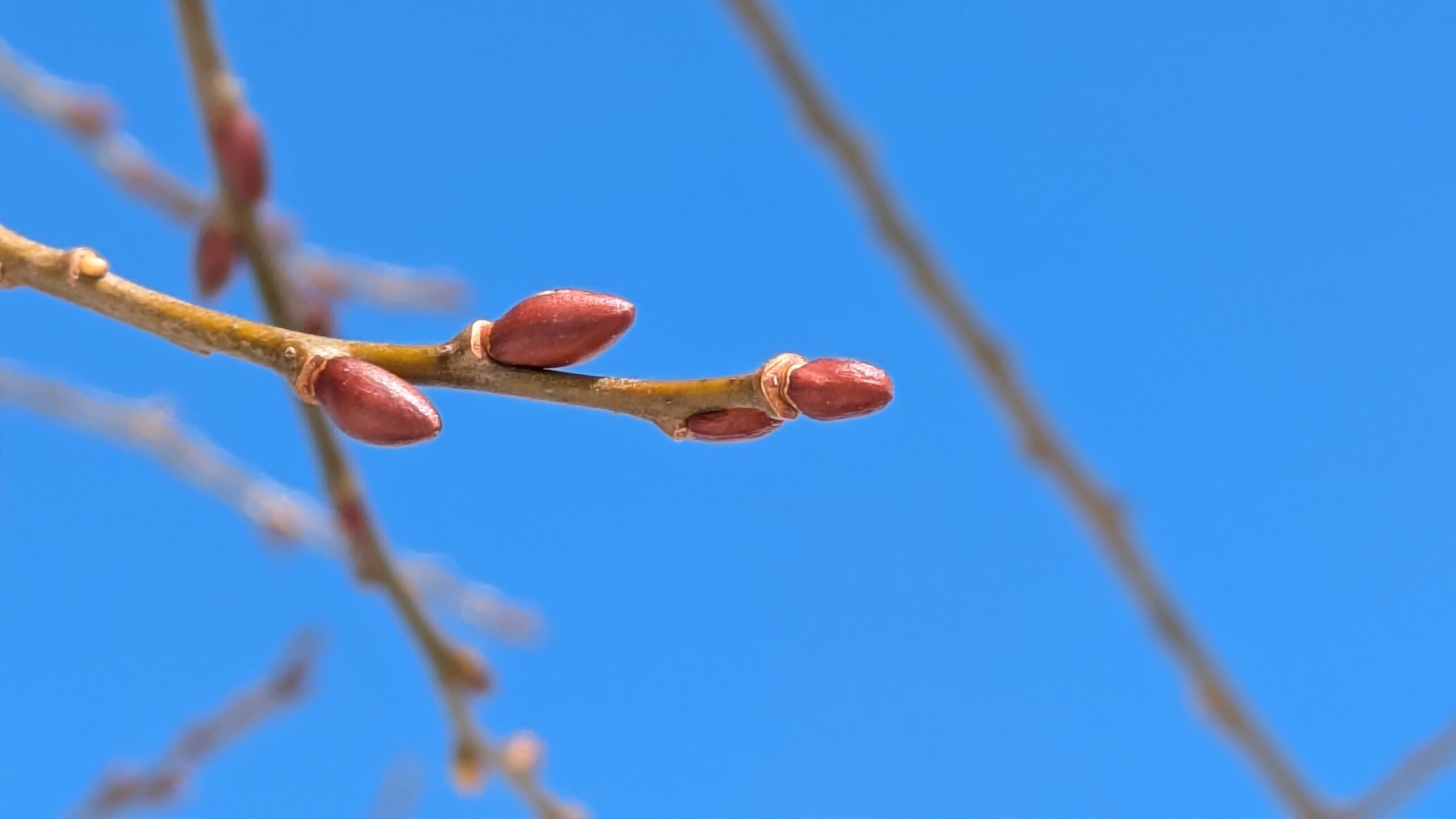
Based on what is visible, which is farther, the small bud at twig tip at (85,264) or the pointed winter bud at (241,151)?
the pointed winter bud at (241,151)

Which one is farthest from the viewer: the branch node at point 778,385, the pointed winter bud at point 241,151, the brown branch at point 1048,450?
the pointed winter bud at point 241,151

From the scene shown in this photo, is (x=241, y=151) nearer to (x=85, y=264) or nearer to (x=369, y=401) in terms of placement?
(x=85, y=264)

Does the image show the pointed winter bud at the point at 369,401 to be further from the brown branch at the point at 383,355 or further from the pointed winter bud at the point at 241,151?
the pointed winter bud at the point at 241,151

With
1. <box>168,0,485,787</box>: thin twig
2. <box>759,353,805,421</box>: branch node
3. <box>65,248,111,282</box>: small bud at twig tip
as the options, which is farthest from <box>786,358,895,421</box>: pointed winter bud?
<box>168,0,485,787</box>: thin twig

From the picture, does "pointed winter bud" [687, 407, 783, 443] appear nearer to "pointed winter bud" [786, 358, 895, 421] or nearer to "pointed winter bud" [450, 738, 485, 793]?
"pointed winter bud" [786, 358, 895, 421]

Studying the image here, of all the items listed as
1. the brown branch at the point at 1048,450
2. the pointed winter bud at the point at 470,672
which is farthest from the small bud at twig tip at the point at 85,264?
the pointed winter bud at the point at 470,672

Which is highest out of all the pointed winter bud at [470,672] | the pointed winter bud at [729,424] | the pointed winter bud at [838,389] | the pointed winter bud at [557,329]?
the pointed winter bud at [470,672]

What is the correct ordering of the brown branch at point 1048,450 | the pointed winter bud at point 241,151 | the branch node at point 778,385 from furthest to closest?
the pointed winter bud at point 241,151
the brown branch at point 1048,450
the branch node at point 778,385
